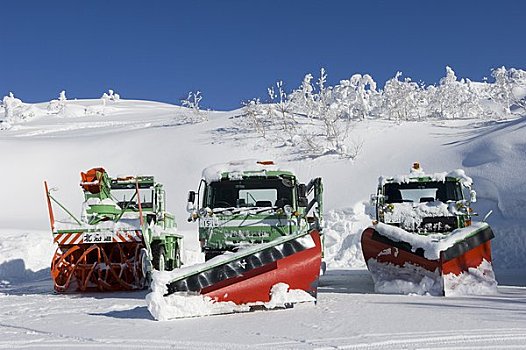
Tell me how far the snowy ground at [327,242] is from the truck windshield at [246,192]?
5.84ft

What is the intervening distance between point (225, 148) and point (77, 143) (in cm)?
894

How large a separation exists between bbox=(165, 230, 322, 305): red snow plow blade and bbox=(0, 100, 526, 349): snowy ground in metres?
0.29

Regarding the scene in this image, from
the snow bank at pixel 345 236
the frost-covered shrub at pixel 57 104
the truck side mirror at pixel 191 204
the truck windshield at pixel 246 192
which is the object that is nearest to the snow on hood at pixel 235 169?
the truck windshield at pixel 246 192


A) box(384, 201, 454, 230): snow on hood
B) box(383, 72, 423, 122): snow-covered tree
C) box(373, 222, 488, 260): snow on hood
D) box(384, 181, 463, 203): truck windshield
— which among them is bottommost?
box(373, 222, 488, 260): snow on hood

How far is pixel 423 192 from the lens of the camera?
37.1 ft

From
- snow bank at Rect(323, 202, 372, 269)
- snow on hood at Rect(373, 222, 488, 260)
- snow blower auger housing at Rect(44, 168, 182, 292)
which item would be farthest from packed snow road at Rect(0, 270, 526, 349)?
snow bank at Rect(323, 202, 372, 269)

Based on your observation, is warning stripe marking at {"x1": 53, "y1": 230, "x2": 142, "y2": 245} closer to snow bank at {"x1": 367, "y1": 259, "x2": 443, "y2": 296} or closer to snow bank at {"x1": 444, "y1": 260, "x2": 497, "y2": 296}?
snow bank at {"x1": 367, "y1": 259, "x2": 443, "y2": 296}

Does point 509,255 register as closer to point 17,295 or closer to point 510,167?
point 510,167

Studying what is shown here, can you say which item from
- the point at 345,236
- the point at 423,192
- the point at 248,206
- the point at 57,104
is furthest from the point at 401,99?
the point at 57,104

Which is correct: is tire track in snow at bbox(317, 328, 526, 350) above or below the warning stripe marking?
below

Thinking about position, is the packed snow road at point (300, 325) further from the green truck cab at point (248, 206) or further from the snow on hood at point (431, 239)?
the green truck cab at point (248, 206)

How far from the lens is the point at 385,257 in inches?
361

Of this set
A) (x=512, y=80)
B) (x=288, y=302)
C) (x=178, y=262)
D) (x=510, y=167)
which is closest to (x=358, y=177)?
(x=510, y=167)

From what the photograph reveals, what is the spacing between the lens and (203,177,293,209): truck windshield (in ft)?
32.2
